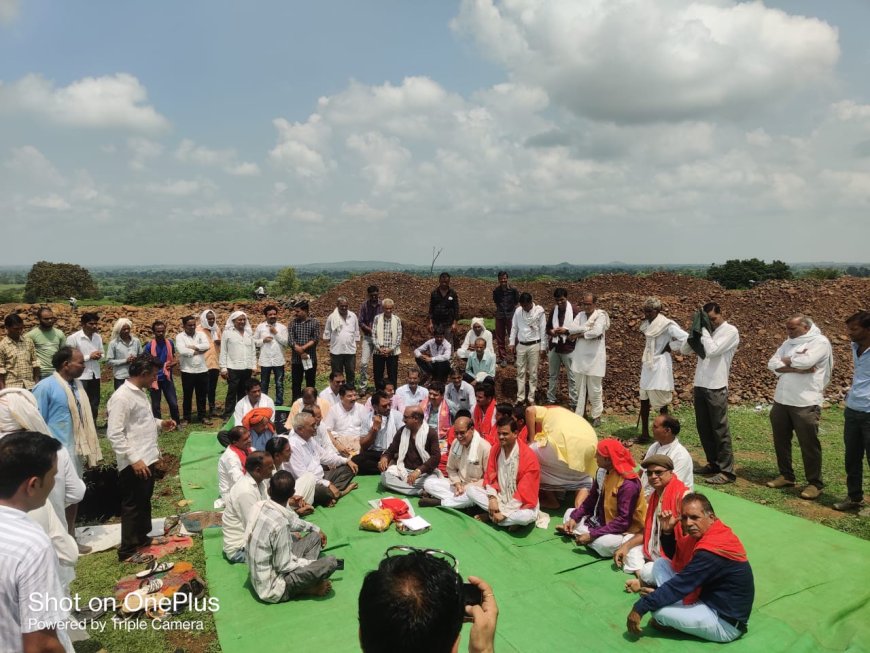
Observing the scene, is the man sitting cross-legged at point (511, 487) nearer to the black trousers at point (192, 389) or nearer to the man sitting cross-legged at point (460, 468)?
the man sitting cross-legged at point (460, 468)

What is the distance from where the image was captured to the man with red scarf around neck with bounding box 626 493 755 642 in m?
3.46

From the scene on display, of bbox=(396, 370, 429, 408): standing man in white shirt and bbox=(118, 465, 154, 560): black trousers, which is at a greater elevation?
bbox=(396, 370, 429, 408): standing man in white shirt

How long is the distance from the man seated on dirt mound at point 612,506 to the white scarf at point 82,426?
459 centimetres

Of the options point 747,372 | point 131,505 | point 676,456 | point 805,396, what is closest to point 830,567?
point 676,456

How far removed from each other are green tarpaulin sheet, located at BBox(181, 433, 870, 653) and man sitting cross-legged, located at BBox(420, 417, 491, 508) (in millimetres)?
189

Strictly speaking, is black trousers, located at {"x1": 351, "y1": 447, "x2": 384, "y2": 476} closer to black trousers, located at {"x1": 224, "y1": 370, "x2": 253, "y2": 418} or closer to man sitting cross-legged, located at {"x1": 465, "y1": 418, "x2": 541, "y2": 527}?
man sitting cross-legged, located at {"x1": 465, "y1": 418, "x2": 541, "y2": 527}

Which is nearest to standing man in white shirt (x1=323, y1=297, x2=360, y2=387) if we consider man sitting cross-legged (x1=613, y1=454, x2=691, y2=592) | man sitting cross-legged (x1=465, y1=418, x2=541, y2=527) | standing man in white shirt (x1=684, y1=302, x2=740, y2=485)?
man sitting cross-legged (x1=465, y1=418, x2=541, y2=527)

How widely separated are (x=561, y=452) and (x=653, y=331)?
113 inches

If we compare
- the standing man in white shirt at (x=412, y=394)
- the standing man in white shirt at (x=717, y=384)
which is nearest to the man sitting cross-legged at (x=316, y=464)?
the standing man in white shirt at (x=412, y=394)

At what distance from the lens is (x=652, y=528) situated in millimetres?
4402

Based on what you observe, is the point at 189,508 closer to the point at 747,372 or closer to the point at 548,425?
the point at 548,425

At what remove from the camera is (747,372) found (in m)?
11.6

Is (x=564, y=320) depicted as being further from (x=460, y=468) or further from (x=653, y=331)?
(x=460, y=468)

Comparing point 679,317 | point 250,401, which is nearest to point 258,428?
point 250,401
